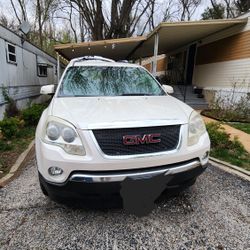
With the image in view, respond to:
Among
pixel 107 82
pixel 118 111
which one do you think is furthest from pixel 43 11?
pixel 118 111

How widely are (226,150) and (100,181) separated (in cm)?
342

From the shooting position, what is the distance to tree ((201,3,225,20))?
23.8m

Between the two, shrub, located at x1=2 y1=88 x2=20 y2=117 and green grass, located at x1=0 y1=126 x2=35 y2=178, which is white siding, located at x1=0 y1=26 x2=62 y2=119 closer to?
shrub, located at x1=2 y1=88 x2=20 y2=117

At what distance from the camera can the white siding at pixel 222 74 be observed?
919 centimetres

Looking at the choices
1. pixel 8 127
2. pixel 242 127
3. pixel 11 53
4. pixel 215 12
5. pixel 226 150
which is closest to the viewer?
pixel 226 150

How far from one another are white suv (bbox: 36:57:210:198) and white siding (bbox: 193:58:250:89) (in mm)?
7879

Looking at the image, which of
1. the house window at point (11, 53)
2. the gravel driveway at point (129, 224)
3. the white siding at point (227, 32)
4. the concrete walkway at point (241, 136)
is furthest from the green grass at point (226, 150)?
the house window at point (11, 53)

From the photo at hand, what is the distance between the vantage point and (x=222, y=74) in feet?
34.8

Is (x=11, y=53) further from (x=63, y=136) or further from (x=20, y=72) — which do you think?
(x=63, y=136)

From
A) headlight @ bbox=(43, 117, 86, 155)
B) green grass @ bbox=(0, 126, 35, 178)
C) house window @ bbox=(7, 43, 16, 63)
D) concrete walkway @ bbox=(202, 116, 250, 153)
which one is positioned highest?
house window @ bbox=(7, 43, 16, 63)

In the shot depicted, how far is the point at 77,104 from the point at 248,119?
7.08 metres

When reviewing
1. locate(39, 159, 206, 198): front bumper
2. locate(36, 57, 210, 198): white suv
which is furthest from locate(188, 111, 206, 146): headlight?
locate(39, 159, 206, 198): front bumper

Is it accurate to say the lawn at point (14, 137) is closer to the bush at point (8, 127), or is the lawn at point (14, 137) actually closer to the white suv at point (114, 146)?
the bush at point (8, 127)

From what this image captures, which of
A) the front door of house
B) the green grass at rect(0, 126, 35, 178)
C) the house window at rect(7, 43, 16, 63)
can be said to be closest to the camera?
the green grass at rect(0, 126, 35, 178)
